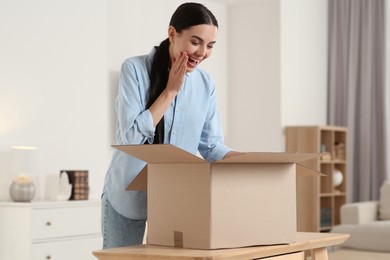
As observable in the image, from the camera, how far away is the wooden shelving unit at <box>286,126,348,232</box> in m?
7.20

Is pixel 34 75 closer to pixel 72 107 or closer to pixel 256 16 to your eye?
pixel 72 107

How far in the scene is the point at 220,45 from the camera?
25.1ft

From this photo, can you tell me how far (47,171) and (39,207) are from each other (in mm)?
560

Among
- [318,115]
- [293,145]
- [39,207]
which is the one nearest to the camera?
[39,207]

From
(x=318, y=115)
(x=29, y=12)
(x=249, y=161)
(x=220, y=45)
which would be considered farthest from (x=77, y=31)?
(x=249, y=161)

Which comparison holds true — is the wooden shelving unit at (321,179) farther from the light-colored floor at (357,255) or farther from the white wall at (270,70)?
the light-colored floor at (357,255)

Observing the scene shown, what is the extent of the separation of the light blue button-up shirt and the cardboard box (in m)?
0.13

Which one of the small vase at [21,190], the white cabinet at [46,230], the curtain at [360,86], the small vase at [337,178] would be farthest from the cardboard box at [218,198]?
the curtain at [360,86]

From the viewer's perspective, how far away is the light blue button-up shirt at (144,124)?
180 cm

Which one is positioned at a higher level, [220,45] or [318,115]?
[220,45]

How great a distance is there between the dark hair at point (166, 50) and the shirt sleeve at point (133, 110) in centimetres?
3

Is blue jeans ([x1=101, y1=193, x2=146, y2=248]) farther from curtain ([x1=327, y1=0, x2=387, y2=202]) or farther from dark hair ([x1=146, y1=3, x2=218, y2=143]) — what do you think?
curtain ([x1=327, y1=0, x2=387, y2=202])

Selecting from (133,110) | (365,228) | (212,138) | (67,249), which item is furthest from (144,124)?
(365,228)

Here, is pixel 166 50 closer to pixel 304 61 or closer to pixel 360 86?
pixel 304 61
